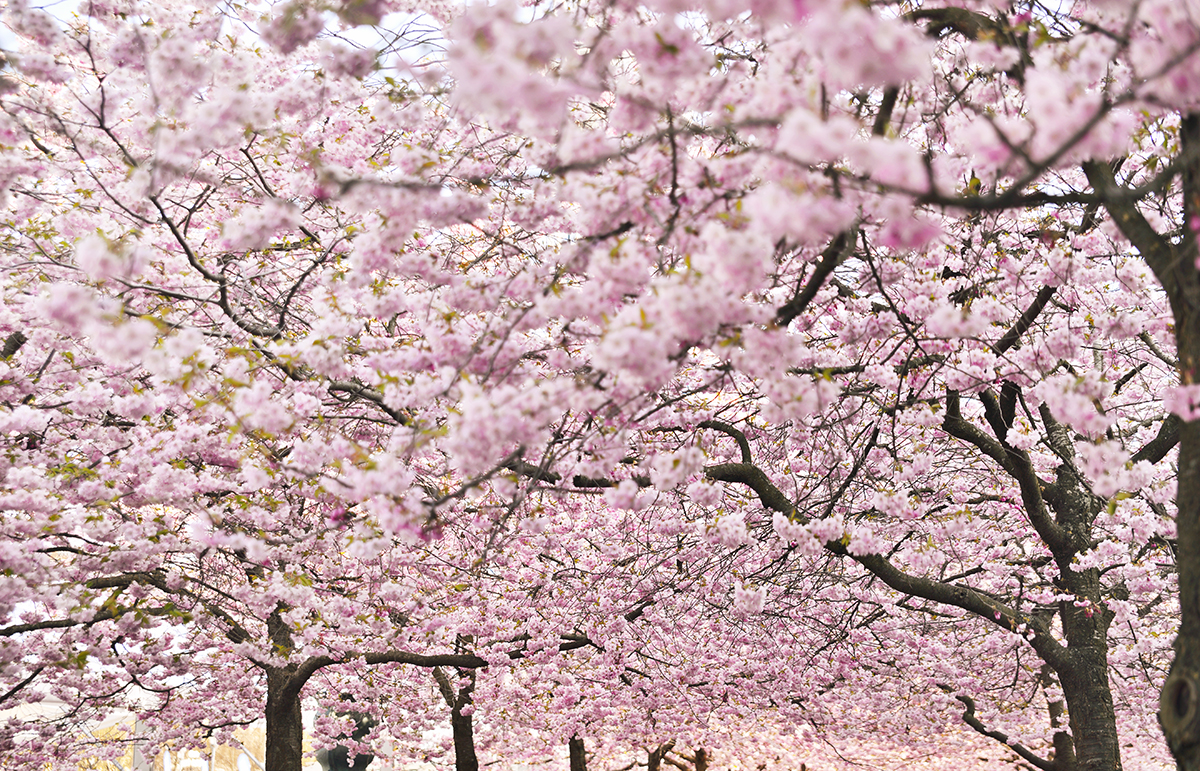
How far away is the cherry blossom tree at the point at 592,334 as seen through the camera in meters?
2.91

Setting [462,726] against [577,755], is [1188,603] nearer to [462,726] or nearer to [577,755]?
[462,726]

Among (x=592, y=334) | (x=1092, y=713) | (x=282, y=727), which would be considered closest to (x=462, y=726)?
(x=282, y=727)

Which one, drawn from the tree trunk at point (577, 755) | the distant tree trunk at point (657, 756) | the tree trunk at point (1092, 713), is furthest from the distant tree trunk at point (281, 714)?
the distant tree trunk at point (657, 756)

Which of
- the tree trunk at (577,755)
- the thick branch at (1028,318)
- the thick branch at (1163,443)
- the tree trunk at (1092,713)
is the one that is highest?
the thick branch at (1028,318)

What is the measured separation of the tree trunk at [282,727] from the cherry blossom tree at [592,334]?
0.05 m

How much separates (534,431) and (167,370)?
186 cm

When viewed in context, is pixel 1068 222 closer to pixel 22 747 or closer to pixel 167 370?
pixel 167 370

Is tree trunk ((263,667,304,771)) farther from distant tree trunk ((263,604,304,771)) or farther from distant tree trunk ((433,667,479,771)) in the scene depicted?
distant tree trunk ((433,667,479,771))

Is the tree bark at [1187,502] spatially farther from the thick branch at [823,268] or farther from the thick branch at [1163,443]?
the thick branch at [1163,443]

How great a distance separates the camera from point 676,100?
13.0 ft

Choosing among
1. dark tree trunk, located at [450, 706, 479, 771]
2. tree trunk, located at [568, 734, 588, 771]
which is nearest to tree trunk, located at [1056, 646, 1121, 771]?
dark tree trunk, located at [450, 706, 479, 771]

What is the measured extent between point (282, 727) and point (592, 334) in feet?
28.3

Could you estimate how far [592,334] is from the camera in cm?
358

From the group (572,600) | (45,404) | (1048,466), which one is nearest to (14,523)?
(45,404)
